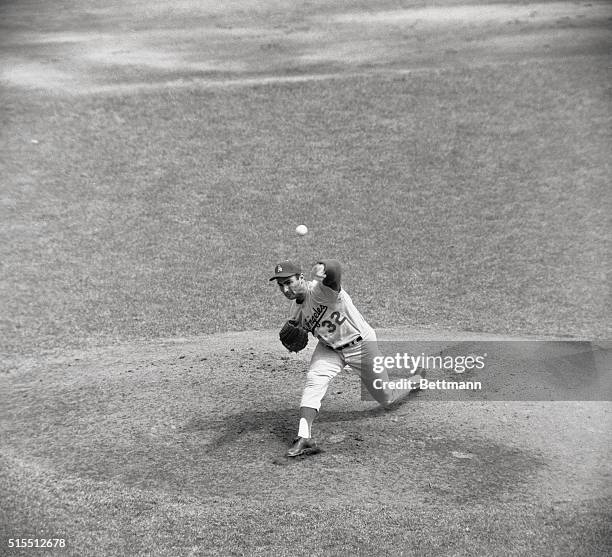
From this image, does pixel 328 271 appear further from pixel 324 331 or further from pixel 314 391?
pixel 314 391

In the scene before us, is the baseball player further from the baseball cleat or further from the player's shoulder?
the baseball cleat

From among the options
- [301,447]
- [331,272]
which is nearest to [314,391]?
[301,447]

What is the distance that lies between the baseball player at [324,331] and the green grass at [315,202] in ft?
12.4

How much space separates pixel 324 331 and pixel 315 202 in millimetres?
7754

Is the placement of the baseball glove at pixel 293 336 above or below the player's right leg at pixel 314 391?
above

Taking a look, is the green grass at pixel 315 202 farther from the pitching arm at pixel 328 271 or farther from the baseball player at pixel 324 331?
the pitching arm at pixel 328 271

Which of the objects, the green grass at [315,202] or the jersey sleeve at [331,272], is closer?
the jersey sleeve at [331,272]

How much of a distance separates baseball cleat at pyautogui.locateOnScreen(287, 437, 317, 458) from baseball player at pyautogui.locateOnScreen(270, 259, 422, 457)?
125mm

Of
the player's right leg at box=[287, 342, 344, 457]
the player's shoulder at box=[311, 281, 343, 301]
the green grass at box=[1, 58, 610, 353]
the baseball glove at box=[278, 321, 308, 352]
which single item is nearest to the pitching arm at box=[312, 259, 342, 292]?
the player's shoulder at box=[311, 281, 343, 301]

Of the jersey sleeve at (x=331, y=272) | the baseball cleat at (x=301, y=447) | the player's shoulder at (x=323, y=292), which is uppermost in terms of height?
the jersey sleeve at (x=331, y=272)

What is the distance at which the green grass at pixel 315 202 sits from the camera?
1279 cm

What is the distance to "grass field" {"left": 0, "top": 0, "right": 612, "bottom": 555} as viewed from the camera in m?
7.10

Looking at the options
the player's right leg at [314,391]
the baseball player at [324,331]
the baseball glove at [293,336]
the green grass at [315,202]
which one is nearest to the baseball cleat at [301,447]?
the player's right leg at [314,391]

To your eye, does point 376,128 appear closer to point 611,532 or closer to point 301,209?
point 301,209
